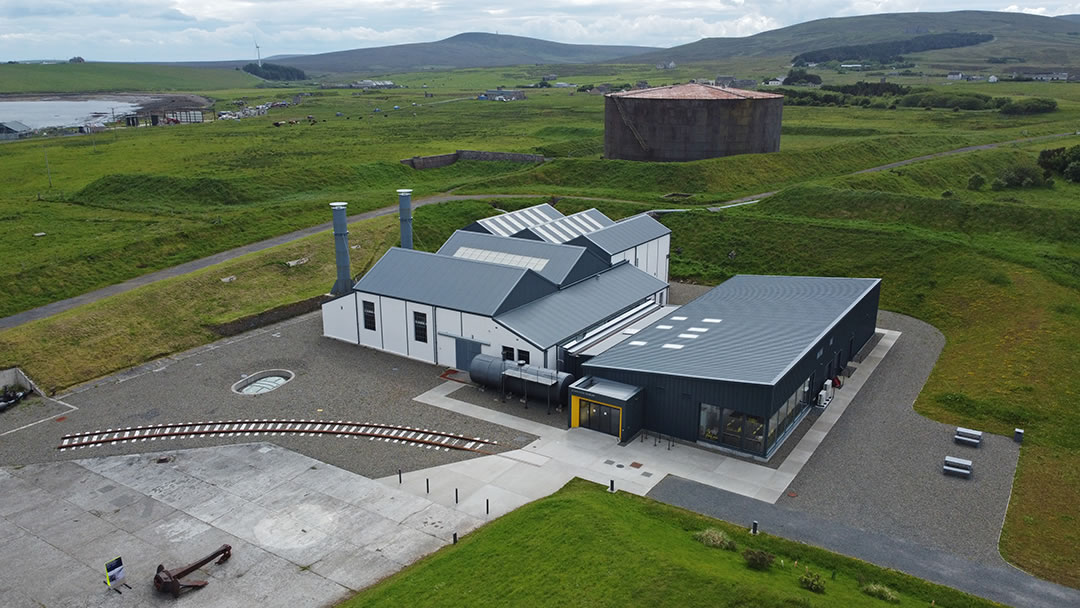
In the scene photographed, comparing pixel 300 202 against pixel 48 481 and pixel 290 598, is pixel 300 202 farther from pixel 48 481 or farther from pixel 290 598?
pixel 290 598

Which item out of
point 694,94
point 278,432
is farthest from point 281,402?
point 694,94

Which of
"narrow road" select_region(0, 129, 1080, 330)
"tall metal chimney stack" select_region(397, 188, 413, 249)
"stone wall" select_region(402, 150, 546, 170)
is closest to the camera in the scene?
"narrow road" select_region(0, 129, 1080, 330)

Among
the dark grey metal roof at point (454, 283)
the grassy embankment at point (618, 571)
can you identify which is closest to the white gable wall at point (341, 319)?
the dark grey metal roof at point (454, 283)

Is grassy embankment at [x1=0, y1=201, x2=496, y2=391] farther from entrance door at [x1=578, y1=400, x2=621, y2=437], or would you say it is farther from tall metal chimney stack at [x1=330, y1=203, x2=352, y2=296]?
entrance door at [x1=578, y1=400, x2=621, y2=437]

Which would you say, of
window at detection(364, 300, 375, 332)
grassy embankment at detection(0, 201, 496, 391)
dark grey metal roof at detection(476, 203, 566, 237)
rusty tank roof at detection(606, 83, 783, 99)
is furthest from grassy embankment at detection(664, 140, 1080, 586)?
grassy embankment at detection(0, 201, 496, 391)

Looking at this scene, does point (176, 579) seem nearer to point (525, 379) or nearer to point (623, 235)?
point (525, 379)

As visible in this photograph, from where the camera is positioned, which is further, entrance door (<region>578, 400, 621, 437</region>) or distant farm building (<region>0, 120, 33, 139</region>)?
distant farm building (<region>0, 120, 33, 139</region>)

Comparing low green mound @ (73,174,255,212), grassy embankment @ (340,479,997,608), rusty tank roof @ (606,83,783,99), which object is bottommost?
grassy embankment @ (340,479,997,608)

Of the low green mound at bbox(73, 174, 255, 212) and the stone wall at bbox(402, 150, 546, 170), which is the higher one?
the stone wall at bbox(402, 150, 546, 170)
